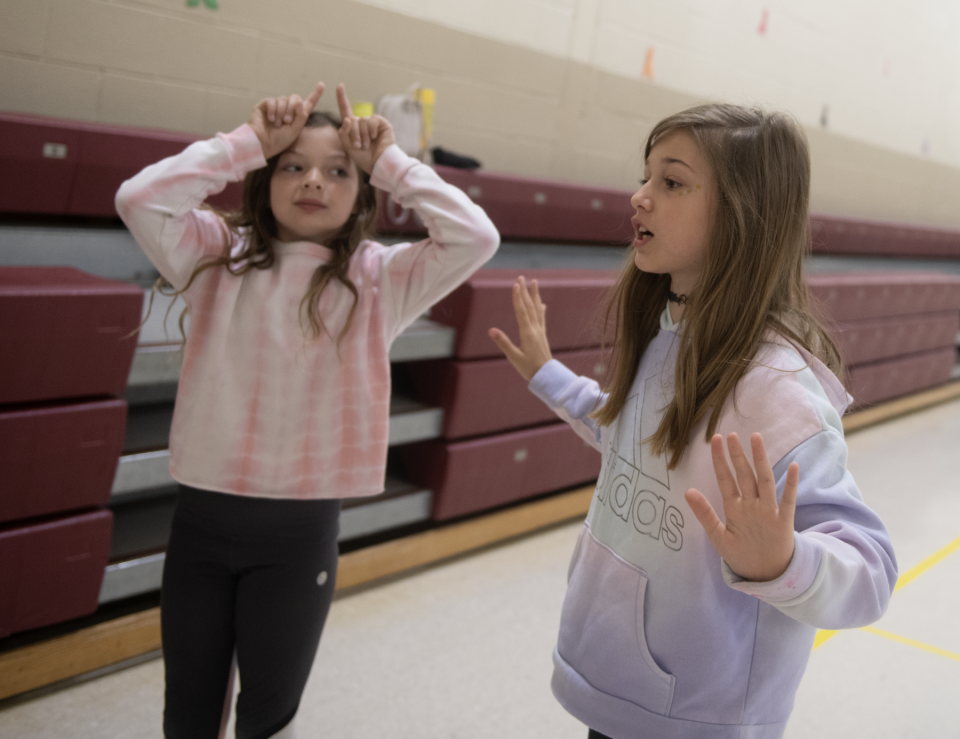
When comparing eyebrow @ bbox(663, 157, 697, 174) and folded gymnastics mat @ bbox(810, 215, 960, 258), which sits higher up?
folded gymnastics mat @ bbox(810, 215, 960, 258)

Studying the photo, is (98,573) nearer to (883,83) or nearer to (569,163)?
(569,163)

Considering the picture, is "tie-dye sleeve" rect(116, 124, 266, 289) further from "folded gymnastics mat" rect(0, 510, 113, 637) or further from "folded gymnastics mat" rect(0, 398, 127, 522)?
"folded gymnastics mat" rect(0, 510, 113, 637)

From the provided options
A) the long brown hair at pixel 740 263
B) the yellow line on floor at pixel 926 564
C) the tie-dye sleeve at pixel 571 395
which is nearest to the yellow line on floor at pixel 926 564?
the yellow line on floor at pixel 926 564

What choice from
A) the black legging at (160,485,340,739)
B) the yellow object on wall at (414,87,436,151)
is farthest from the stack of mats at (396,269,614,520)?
the black legging at (160,485,340,739)

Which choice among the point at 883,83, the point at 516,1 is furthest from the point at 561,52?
the point at 883,83

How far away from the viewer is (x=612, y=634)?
1054mm

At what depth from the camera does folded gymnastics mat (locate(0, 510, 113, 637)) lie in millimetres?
1743

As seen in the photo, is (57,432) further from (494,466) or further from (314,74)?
(314,74)

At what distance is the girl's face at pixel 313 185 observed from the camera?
140 cm

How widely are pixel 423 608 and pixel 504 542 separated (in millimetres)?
589

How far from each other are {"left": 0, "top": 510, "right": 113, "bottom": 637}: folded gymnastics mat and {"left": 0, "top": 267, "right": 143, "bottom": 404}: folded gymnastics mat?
276mm

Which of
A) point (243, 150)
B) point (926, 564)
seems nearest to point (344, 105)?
point (243, 150)

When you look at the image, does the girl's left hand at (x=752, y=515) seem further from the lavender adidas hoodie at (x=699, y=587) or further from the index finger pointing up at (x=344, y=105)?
the index finger pointing up at (x=344, y=105)

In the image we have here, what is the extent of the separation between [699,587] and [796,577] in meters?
0.21
